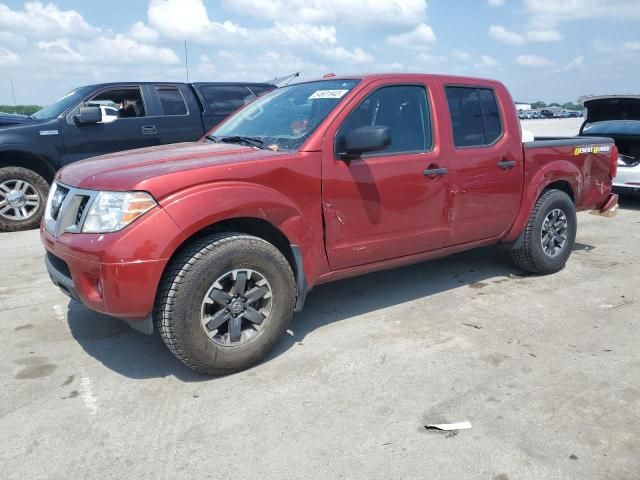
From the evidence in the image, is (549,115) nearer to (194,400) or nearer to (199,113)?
(199,113)

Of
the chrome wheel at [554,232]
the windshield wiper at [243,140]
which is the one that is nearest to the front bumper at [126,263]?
the windshield wiper at [243,140]

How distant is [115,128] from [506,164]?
5.35 metres

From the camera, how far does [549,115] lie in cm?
6156

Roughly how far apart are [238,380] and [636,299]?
3.31 m

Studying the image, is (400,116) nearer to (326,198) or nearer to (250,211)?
(326,198)

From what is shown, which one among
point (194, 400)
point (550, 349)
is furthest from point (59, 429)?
point (550, 349)

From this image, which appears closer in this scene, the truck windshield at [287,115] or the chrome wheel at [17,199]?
the truck windshield at [287,115]

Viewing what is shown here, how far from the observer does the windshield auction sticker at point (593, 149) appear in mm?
5152

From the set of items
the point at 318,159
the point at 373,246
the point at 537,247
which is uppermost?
the point at 318,159

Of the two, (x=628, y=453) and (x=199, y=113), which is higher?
(x=199, y=113)

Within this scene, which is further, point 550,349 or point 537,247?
point 537,247

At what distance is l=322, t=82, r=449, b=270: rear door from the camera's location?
3.54m

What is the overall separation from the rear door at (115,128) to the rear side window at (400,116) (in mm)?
4765

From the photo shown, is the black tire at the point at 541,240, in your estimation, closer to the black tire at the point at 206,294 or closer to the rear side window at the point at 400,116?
the rear side window at the point at 400,116
